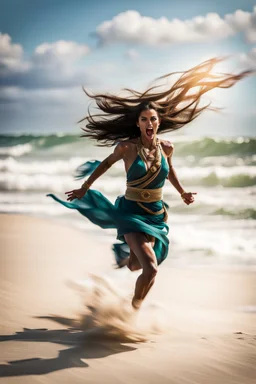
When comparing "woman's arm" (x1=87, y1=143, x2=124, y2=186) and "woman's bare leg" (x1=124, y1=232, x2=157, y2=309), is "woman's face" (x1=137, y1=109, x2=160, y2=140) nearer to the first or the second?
"woman's arm" (x1=87, y1=143, x2=124, y2=186)

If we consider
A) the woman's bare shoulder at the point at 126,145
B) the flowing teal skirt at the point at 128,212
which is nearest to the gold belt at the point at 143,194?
the flowing teal skirt at the point at 128,212

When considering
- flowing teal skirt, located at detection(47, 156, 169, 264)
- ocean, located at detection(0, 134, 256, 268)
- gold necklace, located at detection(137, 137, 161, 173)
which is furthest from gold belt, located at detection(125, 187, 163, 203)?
ocean, located at detection(0, 134, 256, 268)

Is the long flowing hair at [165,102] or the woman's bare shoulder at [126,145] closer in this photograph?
the woman's bare shoulder at [126,145]

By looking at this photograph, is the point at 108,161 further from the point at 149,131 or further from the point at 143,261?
the point at 143,261

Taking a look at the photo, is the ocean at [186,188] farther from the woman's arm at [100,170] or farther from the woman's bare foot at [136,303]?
the woman's bare foot at [136,303]

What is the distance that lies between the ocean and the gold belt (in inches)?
16.1

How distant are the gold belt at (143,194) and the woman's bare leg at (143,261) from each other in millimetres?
234

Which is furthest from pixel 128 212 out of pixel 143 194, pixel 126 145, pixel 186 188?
pixel 186 188

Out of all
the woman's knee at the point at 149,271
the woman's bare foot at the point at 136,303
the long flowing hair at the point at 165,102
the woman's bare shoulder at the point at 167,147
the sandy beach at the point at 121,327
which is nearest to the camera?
the sandy beach at the point at 121,327

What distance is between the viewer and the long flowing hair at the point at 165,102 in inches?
177

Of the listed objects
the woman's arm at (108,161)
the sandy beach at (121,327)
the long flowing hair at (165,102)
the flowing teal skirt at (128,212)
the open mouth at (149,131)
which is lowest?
the sandy beach at (121,327)

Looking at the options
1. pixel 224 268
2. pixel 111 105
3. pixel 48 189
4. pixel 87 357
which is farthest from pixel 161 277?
pixel 48 189

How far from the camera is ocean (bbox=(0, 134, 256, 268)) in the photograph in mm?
8195

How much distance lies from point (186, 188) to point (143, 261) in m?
10.9
